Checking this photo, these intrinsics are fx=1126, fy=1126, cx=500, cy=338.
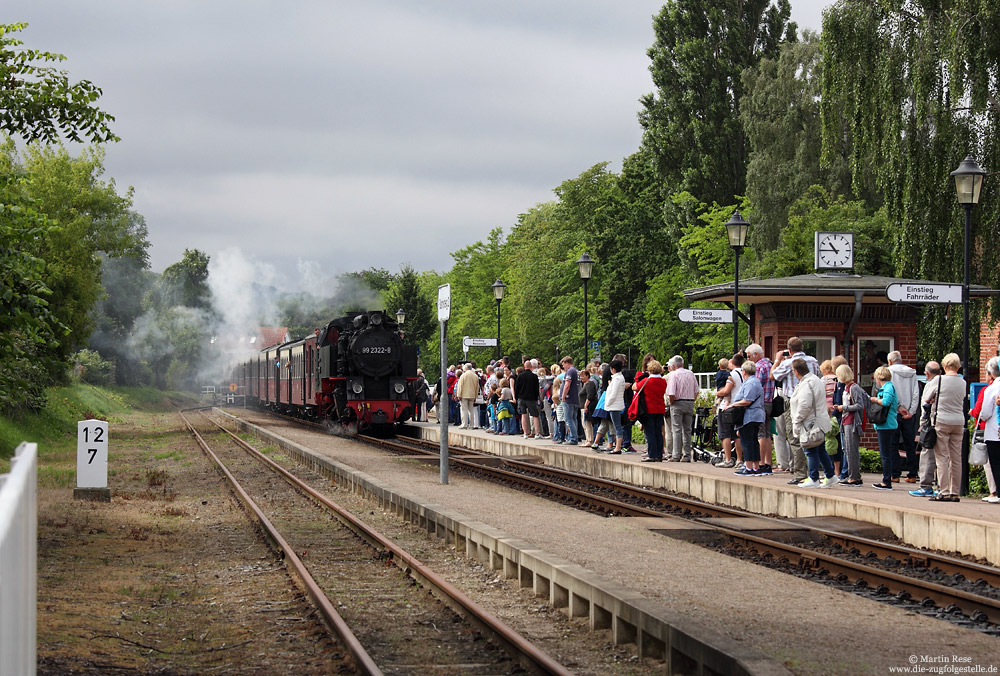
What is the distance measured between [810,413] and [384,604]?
24.1ft

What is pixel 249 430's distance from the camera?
35.9m

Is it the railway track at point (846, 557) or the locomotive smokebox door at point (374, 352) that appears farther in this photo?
the locomotive smokebox door at point (374, 352)

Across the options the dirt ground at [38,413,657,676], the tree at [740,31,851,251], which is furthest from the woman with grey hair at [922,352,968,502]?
the tree at [740,31,851,251]

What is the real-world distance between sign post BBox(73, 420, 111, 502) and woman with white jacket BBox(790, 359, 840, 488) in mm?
9576

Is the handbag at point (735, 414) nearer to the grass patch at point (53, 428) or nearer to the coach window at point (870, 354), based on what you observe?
the coach window at point (870, 354)

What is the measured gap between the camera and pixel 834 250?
75.7 ft

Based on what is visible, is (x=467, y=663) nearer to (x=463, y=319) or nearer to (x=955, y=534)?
(x=955, y=534)

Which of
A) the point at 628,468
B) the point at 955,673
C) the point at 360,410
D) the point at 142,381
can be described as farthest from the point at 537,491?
the point at 142,381

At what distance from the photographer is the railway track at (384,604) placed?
6.87 metres

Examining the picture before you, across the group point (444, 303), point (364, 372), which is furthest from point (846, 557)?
point (364, 372)

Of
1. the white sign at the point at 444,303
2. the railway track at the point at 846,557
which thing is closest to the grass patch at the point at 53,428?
the white sign at the point at 444,303

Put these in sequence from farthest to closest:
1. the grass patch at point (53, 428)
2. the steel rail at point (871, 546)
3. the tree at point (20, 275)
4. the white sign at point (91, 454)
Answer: the grass patch at point (53, 428) → the white sign at point (91, 454) → the tree at point (20, 275) → the steel rail at point (871, 546)

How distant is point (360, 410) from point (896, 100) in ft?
54.2

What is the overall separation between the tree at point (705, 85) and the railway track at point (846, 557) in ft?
126
